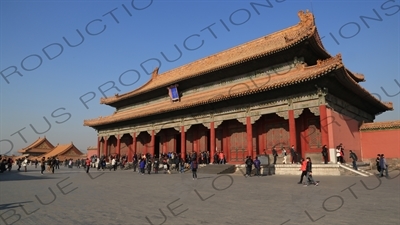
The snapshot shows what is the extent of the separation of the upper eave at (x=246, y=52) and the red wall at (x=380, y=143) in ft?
23.2

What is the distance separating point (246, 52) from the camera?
26453 millimetres

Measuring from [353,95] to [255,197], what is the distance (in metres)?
16.3

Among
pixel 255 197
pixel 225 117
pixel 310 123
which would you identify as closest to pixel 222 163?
pixel 225 117

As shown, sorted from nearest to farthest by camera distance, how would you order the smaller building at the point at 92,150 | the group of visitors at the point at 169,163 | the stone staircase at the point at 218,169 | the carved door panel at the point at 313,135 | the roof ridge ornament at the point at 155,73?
the carved door panel at the point at 313,135 → the stone staircase at the point at 218,169 → the group of visitors at the point at 169,163 → the roof ridge ornament at the point at 155,73 → the smaller building at the point at 92,150

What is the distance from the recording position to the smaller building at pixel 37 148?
63666mm

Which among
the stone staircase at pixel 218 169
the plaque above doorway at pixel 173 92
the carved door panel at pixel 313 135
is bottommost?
the stone staircase at pixel 218 169

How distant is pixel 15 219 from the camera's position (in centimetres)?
637

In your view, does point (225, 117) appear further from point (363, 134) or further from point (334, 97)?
point (363, 134)

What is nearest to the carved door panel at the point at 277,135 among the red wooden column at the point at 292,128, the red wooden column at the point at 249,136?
the red wooden column at the point at 249,136

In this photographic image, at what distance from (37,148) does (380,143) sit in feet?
213

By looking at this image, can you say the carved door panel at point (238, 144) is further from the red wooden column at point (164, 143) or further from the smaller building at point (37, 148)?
the smaller building at point (37, 148)

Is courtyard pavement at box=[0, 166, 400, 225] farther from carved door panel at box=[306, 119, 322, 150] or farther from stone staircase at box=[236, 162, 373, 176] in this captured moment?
carved door panel at box=[306, 119, 322, 150]

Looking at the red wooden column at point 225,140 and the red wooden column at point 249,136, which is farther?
the red wooden column at point 225,140

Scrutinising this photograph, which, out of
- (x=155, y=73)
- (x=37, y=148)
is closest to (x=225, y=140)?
(x=155, y=73)
